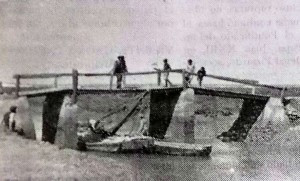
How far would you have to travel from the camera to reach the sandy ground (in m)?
5.20

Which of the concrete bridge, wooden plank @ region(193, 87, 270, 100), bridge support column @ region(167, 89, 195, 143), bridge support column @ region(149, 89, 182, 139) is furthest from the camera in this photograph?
bridge support column @ region(149, 89, 182, 139)

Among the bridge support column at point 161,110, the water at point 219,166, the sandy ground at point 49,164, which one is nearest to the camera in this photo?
the sandy ground at point 49,164

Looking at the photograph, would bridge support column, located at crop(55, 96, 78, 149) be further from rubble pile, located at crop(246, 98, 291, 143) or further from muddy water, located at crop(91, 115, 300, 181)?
rubble pile, located at crop(246, 98, 291, 143)

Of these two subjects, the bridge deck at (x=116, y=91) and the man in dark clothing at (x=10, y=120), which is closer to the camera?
the man in dark clothing at (x=10, y=120)

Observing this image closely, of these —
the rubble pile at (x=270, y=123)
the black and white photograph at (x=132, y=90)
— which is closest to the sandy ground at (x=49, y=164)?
the black and white photograph at (x=132, y=90)

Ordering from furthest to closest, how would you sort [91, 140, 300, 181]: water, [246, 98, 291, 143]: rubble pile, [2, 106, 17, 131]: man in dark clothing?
[246, 98, 291, 143]: rubble pile < [2, 106, 17, 131]: man in dark clothing < [91, 140, 300, 181]: water

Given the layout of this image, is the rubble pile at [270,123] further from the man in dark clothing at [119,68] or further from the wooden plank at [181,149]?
the man in dark clothing at [119,68]

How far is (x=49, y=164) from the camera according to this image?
5.54 metres

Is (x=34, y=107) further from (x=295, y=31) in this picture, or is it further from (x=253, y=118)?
(x=295, y=31)

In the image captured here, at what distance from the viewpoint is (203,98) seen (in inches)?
388

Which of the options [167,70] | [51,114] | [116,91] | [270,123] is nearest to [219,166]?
[167,70]

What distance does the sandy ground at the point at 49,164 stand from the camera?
5196 millimetres

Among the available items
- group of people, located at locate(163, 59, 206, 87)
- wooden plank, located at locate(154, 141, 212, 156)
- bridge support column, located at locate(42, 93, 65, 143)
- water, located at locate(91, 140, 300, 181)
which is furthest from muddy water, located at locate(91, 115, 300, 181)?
bridge support column, located at locate(42, 93, 65, 143)

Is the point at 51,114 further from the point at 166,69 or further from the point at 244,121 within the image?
the point at 244,121
